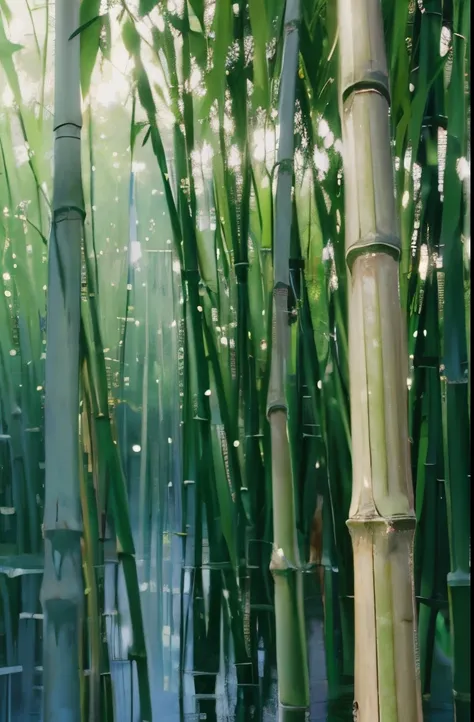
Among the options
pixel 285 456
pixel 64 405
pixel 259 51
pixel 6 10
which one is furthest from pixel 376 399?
pixel 6 10

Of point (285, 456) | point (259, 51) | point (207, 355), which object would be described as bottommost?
point (285, 456)

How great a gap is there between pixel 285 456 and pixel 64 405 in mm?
319

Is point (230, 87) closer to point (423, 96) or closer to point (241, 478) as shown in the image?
point (423, 96)

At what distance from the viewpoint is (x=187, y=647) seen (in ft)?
3.19

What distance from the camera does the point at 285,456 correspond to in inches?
39.2

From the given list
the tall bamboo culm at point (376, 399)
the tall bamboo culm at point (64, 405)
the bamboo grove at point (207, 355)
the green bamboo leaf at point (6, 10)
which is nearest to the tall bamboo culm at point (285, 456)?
the bamboo grove at point (207, 355)

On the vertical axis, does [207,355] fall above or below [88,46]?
below

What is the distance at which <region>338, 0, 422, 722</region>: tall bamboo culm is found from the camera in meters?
0.83

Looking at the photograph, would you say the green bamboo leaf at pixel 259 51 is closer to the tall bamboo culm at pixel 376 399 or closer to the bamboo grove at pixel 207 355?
the bamboo grove at pixel 207 355

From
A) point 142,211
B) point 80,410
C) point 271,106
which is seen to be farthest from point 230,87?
point 80,410

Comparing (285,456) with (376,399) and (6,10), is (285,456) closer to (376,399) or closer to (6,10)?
(376,399)

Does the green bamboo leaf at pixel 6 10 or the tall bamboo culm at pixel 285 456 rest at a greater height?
the green bamboo leaf at pixel 6 10

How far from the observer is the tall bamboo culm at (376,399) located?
2.73ft

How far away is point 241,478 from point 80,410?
25cm
